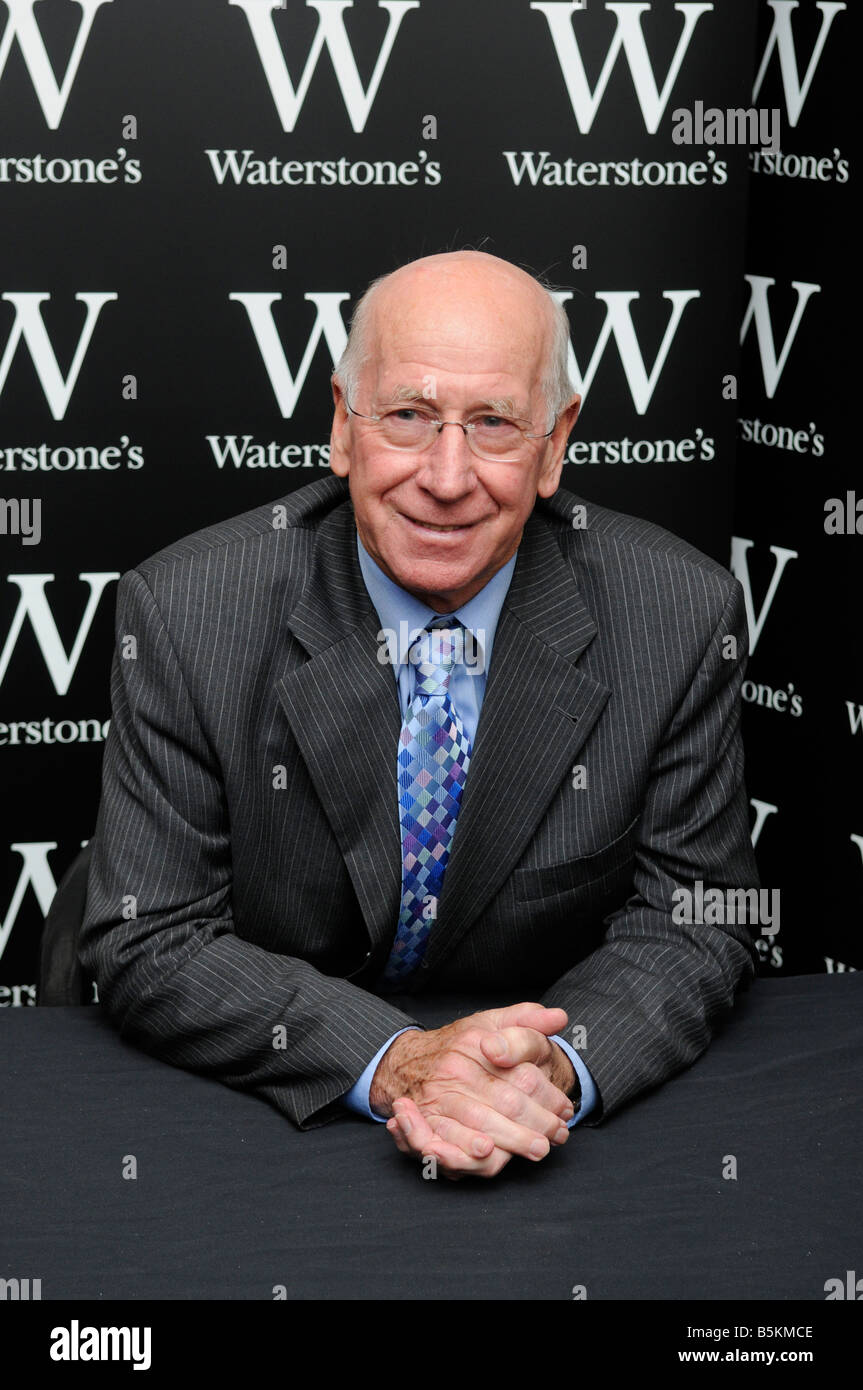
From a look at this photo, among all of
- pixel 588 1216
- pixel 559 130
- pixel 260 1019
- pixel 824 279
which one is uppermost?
pixel 559 130

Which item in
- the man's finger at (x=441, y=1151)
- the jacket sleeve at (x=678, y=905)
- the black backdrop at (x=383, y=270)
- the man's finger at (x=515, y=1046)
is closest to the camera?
the man's finger at (x=441, y=1151)

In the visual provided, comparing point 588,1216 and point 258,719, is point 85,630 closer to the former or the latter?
point 258,719

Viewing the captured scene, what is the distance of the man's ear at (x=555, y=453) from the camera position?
2.27 m

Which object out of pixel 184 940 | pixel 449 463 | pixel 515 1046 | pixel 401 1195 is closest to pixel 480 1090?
pixel 515 1046

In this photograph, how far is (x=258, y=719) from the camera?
2.16m

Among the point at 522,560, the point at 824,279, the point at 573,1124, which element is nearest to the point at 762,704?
the point at 824,279

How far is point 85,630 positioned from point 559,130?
4.42 feet

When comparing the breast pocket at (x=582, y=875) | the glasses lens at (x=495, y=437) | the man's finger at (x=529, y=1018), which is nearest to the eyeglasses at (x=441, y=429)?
the glasses lens at (x=495, y=437)

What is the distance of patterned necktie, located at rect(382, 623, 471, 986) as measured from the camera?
219cm

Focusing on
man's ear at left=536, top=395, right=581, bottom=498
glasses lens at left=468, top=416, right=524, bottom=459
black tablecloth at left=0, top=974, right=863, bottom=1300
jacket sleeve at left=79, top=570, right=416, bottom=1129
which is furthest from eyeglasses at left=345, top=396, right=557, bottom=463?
black tablecloth at left=0, top=974, right=863, bottom=1300

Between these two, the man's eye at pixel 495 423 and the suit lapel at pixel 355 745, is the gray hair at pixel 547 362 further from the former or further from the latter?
the suit lapel at pixel 355 745

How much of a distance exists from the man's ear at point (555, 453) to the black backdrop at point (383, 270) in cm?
88

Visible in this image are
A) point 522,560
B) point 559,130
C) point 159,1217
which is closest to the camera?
point 159,1217

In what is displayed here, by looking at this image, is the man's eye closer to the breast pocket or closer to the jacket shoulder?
the jacket shoulder
